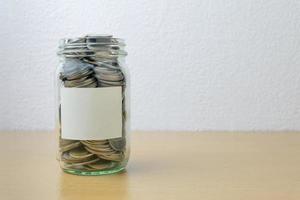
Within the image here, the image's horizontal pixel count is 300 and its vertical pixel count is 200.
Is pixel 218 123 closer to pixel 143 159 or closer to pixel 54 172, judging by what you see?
pixel 143 159

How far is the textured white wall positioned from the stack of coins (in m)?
0.31

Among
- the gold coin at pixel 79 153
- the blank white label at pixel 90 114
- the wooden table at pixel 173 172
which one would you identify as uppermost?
the blank white label at pixel 90 114

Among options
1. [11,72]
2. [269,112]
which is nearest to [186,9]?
[269,112]

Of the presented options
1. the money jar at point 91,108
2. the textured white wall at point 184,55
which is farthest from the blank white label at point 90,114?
the textured white wall at point 184,55

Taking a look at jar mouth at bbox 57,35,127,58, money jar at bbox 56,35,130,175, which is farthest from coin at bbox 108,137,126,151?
jar mouth at bbox 57,35,127,58

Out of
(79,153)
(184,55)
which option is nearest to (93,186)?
(79,153)

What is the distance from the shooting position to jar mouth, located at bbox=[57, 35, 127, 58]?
1.46ft

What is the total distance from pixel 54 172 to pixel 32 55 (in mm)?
373

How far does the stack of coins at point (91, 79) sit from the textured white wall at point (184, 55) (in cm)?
31

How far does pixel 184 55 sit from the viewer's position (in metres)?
0.76

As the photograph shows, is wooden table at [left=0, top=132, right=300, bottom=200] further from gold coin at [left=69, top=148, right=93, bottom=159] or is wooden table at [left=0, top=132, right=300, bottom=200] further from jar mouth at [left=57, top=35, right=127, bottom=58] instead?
jar mouth at [left=57, top=35, right=127, bottom=58]

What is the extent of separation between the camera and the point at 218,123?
771mm

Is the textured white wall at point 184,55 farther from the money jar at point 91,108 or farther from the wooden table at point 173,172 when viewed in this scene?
the money jar at point 91,108

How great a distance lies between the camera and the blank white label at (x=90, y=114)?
438 mm
